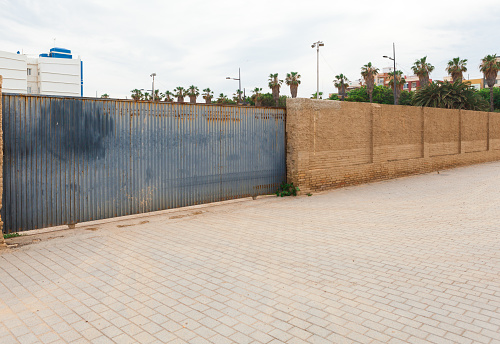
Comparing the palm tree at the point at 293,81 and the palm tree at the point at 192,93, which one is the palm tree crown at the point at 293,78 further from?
the palm tree at the point at 192,93

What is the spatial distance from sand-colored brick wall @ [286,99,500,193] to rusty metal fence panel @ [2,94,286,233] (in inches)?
39.1

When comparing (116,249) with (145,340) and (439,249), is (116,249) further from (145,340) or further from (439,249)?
(439,249)

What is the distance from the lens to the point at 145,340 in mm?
3508

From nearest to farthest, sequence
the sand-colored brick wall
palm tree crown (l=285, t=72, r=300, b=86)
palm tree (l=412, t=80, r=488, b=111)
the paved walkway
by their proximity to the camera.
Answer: the paved walkway, the sand-colored brick wall, palm tree (l=412, t=80, r=488, b=111), palm tree crown (l=285, t=72, r=300, b=86)

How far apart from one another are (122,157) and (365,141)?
892cm

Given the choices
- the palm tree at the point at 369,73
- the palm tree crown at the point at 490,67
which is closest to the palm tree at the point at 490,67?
the palm tree crown at the point at 490,67

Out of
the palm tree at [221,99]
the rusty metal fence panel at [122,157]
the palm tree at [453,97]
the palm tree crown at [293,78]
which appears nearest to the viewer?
the rusty metal fence panel at [122,157]

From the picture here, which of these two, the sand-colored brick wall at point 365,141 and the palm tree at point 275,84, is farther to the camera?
the palm tree at point 275,84

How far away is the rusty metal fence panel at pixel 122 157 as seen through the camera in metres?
7.04

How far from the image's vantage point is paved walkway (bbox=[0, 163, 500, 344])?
12.1 feet

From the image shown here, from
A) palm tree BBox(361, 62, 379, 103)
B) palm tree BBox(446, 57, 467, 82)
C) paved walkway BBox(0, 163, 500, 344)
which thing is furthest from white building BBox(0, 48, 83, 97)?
paved walkway BBox(0, 163, 500, 344)

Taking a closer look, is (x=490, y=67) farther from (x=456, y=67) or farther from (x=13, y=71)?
(x=13, y=71)

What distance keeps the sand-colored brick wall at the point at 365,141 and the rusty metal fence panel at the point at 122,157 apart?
99 centimetres

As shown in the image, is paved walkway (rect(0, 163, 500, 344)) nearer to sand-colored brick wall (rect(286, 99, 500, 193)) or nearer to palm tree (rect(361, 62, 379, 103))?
sand-colored brick wall (rect(286, 99, 500, 193))
